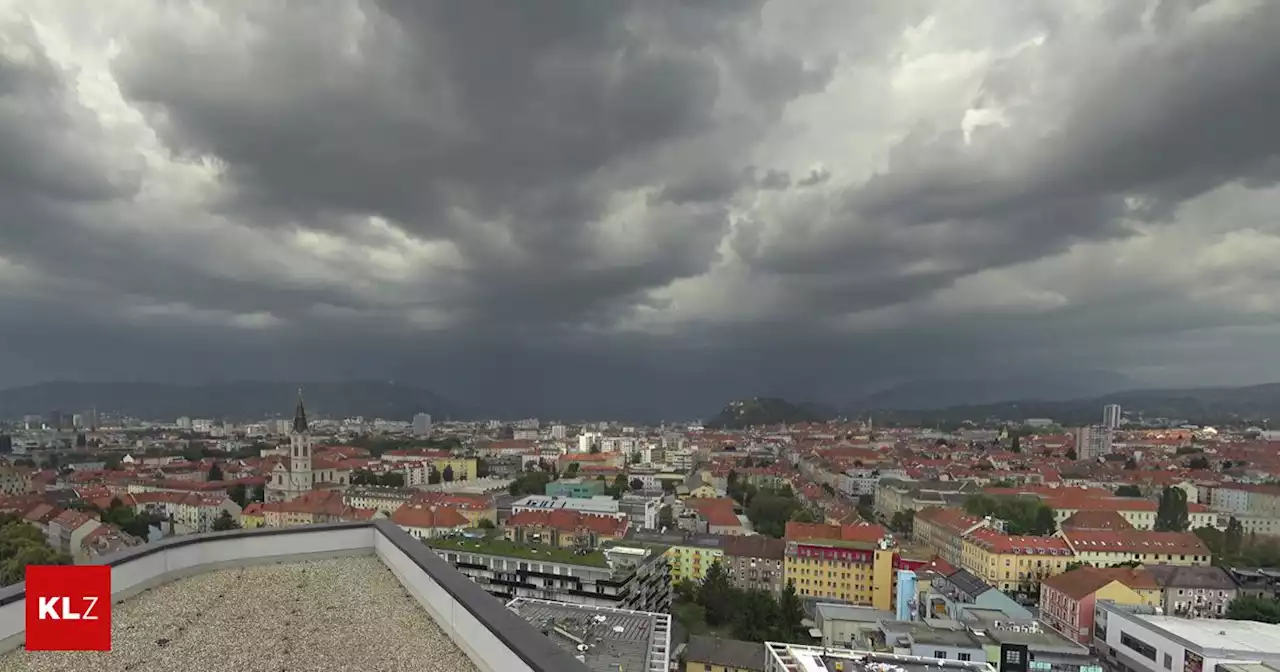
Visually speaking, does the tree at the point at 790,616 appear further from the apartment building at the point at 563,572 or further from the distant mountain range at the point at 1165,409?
the distant mountain range at the point at 1165,409

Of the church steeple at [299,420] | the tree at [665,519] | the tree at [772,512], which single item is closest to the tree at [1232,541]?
the tree at [772,512]

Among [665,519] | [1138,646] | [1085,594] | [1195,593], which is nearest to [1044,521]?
[1195,593]

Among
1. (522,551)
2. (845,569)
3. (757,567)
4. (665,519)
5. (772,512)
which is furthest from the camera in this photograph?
(665,519)

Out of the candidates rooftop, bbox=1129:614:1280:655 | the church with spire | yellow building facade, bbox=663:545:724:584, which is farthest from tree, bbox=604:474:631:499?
rooftop, bbox=1129:614:1280:655

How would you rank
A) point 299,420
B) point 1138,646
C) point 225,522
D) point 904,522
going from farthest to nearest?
point 299,420 → point 904,522 → point 225,522 → point 1138,646

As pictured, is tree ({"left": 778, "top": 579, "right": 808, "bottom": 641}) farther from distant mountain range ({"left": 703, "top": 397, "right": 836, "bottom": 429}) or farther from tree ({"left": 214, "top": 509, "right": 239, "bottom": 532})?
distant mountain range ({"left": 703, "top": 397, "right": 836, "bottom": 429})

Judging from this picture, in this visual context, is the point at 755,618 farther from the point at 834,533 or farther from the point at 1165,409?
the point at 1165,409
